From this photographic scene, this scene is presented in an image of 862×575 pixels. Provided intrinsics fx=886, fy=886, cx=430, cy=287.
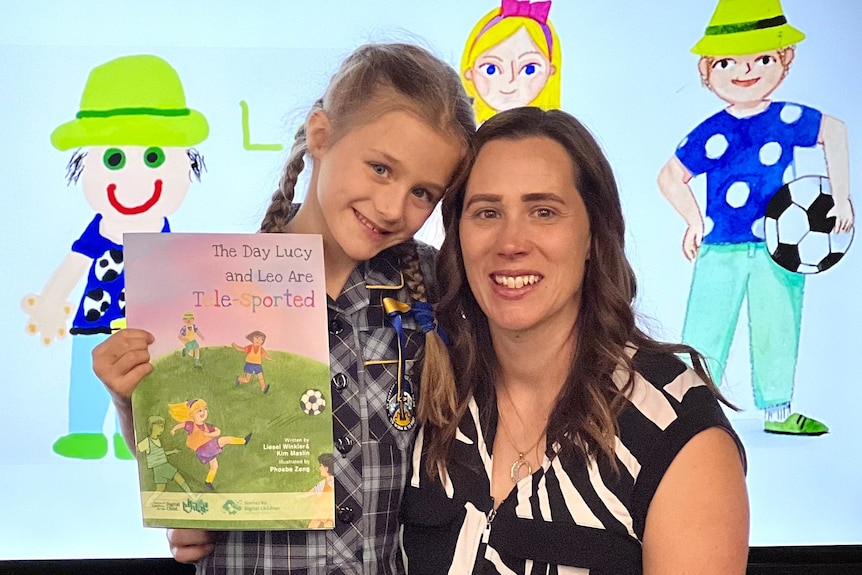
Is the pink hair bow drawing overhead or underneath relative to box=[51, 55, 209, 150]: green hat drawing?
overhead

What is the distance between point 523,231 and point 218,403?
559 millimetres

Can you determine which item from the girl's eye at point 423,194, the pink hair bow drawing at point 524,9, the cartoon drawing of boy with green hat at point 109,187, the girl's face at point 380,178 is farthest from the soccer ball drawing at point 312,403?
the pink hair bow drawing at point 524,9

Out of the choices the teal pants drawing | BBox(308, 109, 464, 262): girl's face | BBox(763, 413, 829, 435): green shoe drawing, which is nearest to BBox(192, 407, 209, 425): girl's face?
BBox(308, 109, 464, 262): girl's face

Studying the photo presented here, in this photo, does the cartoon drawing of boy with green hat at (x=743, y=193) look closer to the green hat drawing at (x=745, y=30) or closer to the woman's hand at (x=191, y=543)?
the green hat drawing at (x=745, y=30)

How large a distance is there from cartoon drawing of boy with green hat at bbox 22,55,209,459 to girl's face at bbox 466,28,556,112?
730mm

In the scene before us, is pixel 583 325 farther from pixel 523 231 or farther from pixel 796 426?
pixel 796 426

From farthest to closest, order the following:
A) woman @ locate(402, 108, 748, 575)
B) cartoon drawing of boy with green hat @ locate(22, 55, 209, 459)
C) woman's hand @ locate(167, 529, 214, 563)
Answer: cartoon drawing of boy with green hat @ locate(22, 55, 209, 459)
woman's hand @ locate(167, 529, 214, 563)
woman @ locate(402, 108, 748, 575)

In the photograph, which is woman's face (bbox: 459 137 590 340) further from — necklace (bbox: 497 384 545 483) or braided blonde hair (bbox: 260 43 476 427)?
necklace (bbox: 497 384 545 483)

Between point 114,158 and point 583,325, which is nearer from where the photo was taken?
point 583,325

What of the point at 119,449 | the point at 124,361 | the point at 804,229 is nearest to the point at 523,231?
the point at 124,361

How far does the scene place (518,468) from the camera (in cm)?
145

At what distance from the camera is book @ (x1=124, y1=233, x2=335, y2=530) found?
1.37m

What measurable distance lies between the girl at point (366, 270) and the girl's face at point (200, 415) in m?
0.11

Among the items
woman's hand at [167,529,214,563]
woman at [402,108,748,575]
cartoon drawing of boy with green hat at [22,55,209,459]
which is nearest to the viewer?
woman at [402,108,748,575]
